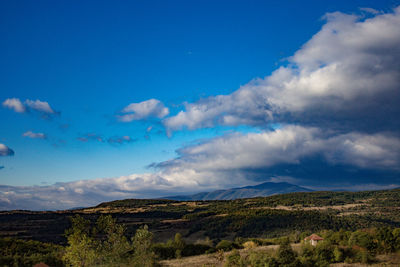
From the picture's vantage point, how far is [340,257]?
5731 cm

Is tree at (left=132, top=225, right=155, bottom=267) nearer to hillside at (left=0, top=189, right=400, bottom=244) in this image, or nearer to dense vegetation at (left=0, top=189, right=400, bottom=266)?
dense vegetation at (left=0, top=189, right=400, bottom=266)

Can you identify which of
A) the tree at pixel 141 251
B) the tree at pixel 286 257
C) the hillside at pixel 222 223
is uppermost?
the tree at pixel 141 251

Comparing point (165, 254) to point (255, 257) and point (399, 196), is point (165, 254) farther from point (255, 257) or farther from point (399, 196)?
point (399, 196)

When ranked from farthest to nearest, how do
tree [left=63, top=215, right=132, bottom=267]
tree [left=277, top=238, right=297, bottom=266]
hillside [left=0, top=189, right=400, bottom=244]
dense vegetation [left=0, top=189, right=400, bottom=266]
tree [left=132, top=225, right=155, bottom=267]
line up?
1. hillside [left=0, top=189, right=400, bottom=244]
2. tree [left=277, top=238, right=297, bottom=266]
3. dense vegetation [left=0, top=189, right=400, bottom=266]
4. tree [left=132, top=225, right=155, bottom=267]
5. tree [left=63, top=215, right=132, bottom=267]

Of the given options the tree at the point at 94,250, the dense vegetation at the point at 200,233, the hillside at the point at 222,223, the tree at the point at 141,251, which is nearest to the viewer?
the tree at the point at 94,250

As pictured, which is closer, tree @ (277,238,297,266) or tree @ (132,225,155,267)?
tree @ (132,225,155,267)

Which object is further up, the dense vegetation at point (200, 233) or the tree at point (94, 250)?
the tree at point (94, 250)

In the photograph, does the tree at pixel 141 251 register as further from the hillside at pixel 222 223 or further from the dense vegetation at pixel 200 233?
the hillside at pixel 222 223

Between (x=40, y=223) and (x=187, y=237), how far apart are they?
58.6 metres

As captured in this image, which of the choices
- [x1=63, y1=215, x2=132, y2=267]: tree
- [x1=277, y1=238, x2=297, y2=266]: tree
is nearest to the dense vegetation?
[x1=63, y1=215, x2=132, y2=267]: tree

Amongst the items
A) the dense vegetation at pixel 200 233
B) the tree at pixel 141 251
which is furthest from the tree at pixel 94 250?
the tree at pixel 141 251

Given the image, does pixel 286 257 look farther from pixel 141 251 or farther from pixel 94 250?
pixel 94 250

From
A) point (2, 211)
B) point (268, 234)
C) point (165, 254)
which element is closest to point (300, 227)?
point (268, 234)

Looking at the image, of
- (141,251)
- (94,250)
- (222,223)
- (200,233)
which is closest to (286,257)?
(141,251)
